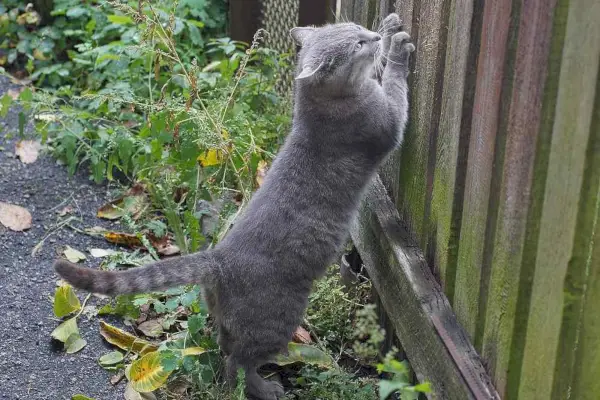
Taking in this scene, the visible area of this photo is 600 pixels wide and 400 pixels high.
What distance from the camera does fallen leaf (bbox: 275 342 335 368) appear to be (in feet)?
12.8

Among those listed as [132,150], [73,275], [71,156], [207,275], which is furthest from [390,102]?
[71,156]

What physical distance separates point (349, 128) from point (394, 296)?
2.66ft

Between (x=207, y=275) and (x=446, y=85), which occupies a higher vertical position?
(x=446, y=85)

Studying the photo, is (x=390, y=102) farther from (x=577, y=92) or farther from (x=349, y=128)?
(x=577, y=92)

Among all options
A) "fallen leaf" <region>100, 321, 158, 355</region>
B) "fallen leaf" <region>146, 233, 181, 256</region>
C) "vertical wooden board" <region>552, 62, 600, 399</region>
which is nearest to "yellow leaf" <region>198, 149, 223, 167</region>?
"fallen leaf" <region>146, 233, 181, 256</region>

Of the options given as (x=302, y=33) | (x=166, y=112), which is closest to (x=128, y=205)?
(x=166, y=112)

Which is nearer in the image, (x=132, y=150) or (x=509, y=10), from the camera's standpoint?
(x=509, y=10)

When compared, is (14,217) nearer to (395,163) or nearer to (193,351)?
(193,351)

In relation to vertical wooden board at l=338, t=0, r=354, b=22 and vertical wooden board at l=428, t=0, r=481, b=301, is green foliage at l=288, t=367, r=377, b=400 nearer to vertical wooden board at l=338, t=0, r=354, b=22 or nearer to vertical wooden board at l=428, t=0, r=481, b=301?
vertical wooden board at l=428, t=0, r=481, b=301

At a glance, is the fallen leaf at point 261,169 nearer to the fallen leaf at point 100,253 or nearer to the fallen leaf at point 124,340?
the fallen leaf at point 100,253

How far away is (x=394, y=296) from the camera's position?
3.59m

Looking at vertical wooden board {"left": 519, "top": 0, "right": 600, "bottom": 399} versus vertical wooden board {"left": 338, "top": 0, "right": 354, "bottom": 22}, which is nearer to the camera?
vertical wooden board {"left": 519, "top": 0, "right": 600, "bottom": 399}

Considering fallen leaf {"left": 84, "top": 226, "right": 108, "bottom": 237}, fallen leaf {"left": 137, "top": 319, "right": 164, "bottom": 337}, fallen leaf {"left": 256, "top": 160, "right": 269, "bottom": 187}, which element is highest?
fallen leaf {"left": 256, "top": 160, "right": 269, "bottom": 187}

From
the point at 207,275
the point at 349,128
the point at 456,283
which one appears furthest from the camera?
the point at 349,128
